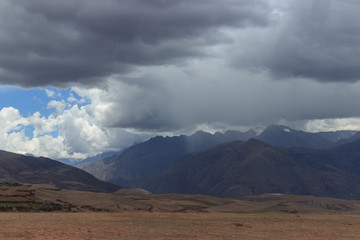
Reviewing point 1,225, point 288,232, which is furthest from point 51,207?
point 288,232

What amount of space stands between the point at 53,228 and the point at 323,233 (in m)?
38.9

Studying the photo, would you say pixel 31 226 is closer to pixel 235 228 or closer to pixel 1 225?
pixel 1 225

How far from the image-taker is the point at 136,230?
185 ft

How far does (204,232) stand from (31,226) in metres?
24.6

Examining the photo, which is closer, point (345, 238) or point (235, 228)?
point (345, 238)

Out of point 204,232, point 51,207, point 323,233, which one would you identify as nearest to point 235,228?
point 204,232

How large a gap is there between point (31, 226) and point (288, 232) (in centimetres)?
3721

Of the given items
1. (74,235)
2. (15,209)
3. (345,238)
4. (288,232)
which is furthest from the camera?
(15,209)

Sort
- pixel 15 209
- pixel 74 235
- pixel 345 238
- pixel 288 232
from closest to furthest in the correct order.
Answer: pixel 74 235 < pixel 345 238 < pixel 288 232 < pixel 15 209

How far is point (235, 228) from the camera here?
62062mm

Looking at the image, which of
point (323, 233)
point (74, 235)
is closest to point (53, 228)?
point (74, 235)

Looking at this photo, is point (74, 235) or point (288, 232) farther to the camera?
point (288, 232)

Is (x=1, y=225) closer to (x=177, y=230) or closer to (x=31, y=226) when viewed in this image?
(x=31, y=226)

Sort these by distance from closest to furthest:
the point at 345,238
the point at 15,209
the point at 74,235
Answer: the point at 74,235 → the point at 345,238 → the point at 15,209
